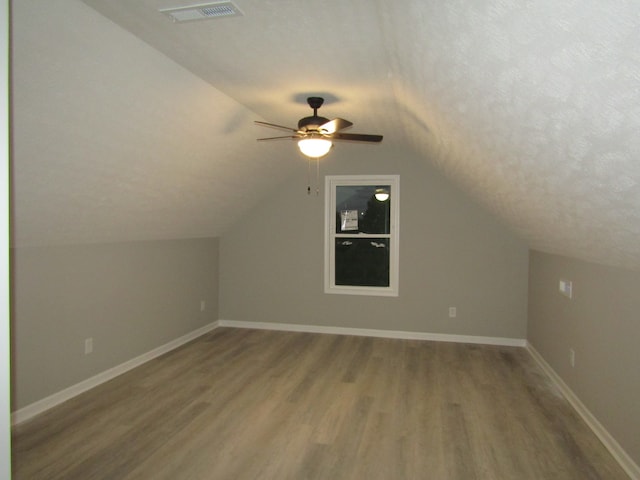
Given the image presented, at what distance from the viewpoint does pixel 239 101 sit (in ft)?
11.7

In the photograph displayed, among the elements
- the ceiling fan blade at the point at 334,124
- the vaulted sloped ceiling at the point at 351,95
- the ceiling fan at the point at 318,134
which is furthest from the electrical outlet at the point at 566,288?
the ceiling fan blade at the point at 334,124

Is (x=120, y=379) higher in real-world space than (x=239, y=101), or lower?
lower

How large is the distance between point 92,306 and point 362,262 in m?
3.36

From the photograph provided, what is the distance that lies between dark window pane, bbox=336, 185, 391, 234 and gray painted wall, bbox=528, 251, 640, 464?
84.7 inches

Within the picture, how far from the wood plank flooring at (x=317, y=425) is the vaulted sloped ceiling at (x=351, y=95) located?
51.8 inches

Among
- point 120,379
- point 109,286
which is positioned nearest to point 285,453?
point 120,379

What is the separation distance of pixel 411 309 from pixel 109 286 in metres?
3.59

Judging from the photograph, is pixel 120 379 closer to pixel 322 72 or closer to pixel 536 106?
pixel 322 72

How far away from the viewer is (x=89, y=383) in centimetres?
371

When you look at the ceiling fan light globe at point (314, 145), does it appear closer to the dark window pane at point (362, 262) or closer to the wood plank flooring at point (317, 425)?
the wood plank flooring at point (317, 425)

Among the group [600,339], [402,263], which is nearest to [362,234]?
[402,263]

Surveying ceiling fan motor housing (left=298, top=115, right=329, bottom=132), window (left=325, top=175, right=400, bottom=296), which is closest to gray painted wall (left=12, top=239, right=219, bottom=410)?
window (left=325, top=175, right=400, bottom=296)

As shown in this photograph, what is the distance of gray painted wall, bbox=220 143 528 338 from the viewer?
5242 millimetres

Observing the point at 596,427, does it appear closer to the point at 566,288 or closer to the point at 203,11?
the point at 566,288
